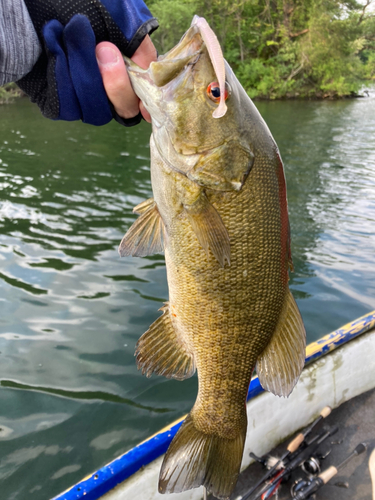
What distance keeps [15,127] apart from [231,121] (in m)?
20.4

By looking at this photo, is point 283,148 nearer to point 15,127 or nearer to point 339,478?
point 15,127

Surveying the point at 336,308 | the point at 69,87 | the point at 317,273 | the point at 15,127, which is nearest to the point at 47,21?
the point at 69,87

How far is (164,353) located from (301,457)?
7.36 feet

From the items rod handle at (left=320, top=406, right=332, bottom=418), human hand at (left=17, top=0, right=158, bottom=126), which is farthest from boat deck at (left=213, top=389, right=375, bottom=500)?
human hand at (left=17, top=0, right=158, bottom=126)

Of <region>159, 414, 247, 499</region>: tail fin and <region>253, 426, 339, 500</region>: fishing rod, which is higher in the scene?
<region>159, 414, 247, 499</region>: tail fin

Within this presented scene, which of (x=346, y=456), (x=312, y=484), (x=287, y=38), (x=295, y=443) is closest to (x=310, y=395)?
(x=295, y=443)

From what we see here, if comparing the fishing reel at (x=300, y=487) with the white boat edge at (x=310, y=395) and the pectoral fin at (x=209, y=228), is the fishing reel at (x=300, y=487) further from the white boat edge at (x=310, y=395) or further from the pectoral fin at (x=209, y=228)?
the pectoral fin at (x=209, y=228)

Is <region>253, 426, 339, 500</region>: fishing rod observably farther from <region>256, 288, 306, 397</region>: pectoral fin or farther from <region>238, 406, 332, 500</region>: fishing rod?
<region>256, 288, 306, 397</region>: pectoral fin

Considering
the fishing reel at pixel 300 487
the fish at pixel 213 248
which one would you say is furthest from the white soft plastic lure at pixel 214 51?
the fishing reel at pixel 300 487

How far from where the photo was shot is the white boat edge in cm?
270

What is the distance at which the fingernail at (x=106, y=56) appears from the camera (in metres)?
1.47

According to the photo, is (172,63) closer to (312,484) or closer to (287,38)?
(312,484)

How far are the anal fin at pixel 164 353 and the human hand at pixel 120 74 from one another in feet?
3.07

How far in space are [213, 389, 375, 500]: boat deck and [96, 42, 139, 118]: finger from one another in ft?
9.74
